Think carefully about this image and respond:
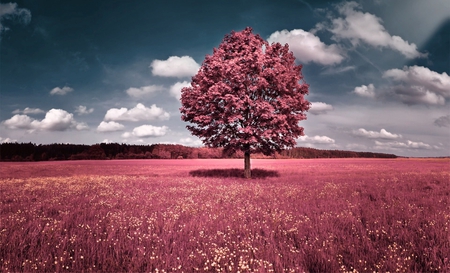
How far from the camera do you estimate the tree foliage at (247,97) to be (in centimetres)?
2056

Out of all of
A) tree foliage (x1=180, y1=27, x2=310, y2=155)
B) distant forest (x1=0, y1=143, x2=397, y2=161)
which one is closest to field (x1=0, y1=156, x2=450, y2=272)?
tree foliage (x1=180, y1=27, x2=310, y2=155)

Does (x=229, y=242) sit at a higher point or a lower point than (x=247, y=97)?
lower

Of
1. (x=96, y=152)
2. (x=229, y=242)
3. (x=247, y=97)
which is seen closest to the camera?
(x=229, y=242)

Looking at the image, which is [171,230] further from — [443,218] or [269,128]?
[269,128]

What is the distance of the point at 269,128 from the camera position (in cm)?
2134

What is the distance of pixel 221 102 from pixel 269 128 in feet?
17.3

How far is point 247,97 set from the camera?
20500mm

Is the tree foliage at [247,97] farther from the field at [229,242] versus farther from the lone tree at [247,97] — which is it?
the field at [229,242]

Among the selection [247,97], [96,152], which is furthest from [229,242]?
[96,152]

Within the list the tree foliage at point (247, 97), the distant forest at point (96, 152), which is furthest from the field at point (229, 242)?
the distant forest at point (96, 152)

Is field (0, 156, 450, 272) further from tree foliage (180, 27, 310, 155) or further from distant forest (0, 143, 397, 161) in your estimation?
distant forest (0, 143, 397, 161)

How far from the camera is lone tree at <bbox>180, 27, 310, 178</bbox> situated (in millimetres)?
20578

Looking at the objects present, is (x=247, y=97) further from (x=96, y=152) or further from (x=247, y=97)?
(x=96, y=152)

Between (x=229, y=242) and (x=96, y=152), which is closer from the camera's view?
(x=229, y=242)
